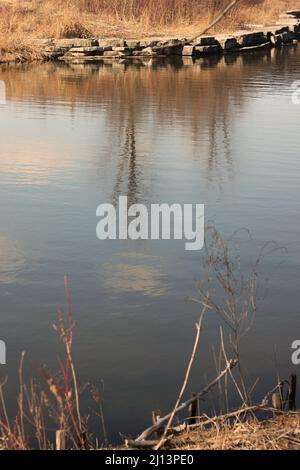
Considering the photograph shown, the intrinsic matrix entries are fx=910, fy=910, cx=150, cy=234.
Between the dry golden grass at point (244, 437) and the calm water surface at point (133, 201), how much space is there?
52 centimetres

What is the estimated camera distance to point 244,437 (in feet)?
15.3

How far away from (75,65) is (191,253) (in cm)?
1852

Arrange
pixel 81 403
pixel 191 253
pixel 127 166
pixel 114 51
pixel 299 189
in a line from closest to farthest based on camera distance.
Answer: pixel 81 403
pixel 191 253
pixel 299 189
pixel 127 166
pixel 114 51

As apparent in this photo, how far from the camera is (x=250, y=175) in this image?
11.3 metres

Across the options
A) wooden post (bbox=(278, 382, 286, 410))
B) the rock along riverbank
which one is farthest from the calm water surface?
the rock along riverbank

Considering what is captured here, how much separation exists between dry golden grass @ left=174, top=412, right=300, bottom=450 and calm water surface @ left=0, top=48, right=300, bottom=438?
52cm

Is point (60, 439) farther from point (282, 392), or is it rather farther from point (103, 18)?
point (103, 18)

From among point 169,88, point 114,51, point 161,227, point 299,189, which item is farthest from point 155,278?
point 114,51

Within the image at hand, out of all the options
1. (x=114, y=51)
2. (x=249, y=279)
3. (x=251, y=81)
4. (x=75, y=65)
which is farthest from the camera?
(x=114, y=51)

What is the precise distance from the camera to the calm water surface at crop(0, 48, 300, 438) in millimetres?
6152

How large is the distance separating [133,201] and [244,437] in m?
5.54

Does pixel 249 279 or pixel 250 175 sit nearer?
pixel 249 279

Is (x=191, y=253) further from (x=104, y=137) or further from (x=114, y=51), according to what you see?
(x=114, y=51)

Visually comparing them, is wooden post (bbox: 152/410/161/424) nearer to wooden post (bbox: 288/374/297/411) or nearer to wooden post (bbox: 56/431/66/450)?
wooden post (bbox: 56/431/66/450)
